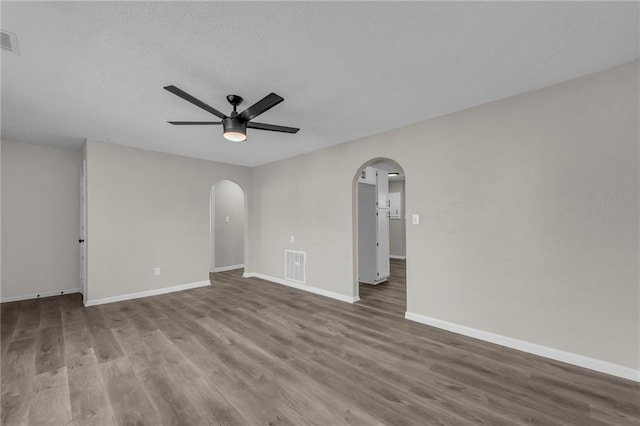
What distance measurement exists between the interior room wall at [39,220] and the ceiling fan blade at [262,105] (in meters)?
4.41

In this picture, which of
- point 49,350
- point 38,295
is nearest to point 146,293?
point 38,295

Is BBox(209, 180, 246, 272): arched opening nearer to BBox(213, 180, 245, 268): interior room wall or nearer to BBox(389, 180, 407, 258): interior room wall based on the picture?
BBox(213, 180, 245, 268): interior room wall

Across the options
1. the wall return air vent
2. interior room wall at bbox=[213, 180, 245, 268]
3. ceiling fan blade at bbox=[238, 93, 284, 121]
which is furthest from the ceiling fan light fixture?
interior room wall at bbox=[213, 180, 245, 268]

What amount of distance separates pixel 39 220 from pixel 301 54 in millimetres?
5434

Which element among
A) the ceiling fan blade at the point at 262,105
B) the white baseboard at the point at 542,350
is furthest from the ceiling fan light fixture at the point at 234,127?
the white baseboard at the point at 542,350

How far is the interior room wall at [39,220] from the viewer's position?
4.23 m

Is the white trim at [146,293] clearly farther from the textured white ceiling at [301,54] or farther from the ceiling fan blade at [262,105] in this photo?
the ceiling fan blade at [262,105]

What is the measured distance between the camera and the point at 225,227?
23.2ft

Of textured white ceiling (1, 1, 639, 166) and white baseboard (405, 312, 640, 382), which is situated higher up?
textured white ceiling (1, 1, 639, 166)

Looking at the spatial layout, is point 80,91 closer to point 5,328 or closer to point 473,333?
point 5,328

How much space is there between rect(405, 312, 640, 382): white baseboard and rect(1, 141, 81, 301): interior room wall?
240 inches

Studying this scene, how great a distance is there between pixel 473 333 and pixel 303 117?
10.5ft

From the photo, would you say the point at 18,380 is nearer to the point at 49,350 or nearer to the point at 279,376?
the point at 49,350

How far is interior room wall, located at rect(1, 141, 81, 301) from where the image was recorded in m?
4.23
